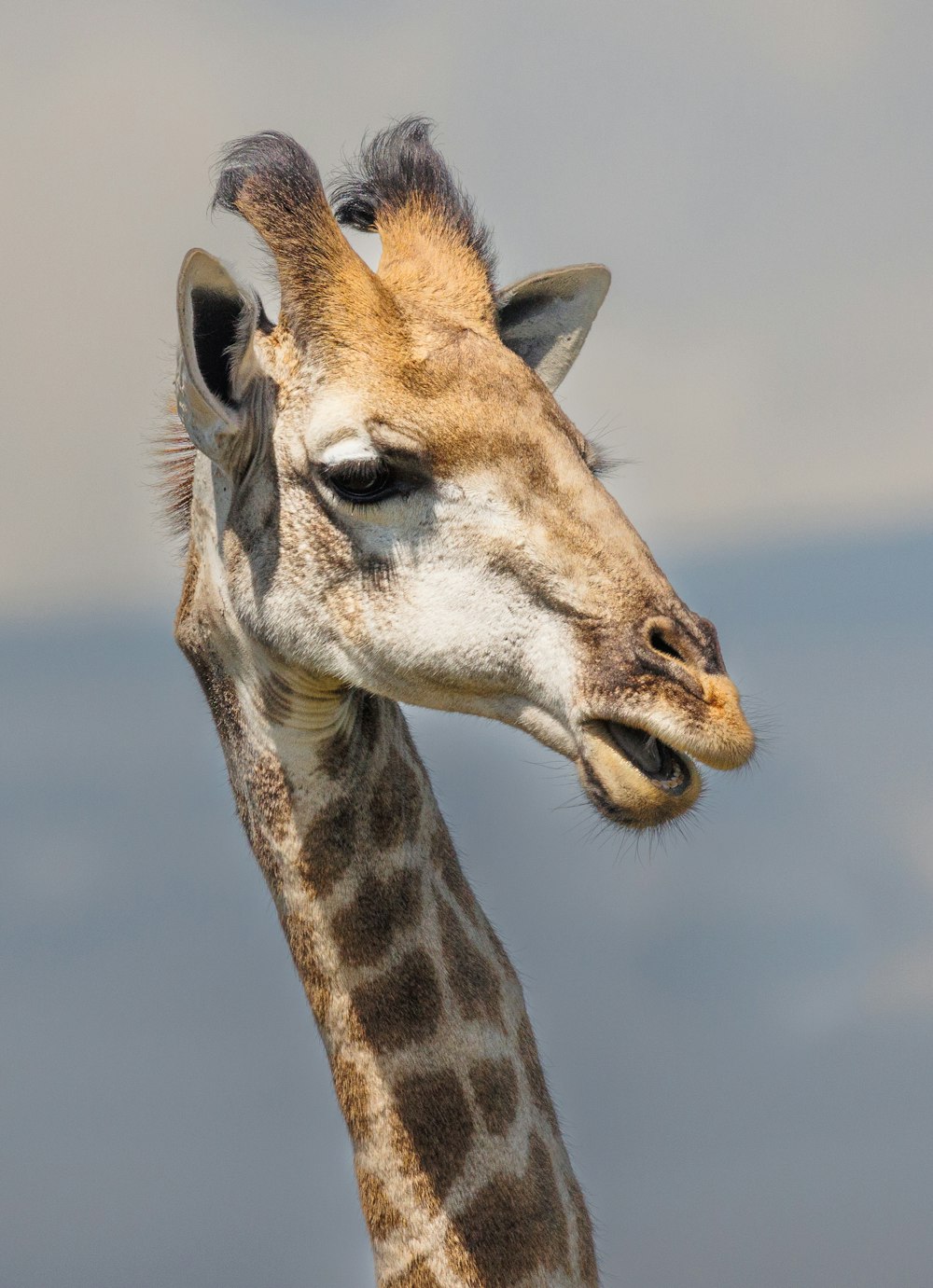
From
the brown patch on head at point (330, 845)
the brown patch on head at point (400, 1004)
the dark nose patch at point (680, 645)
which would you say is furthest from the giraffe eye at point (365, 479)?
the brown patch on head at point (400, 1004)

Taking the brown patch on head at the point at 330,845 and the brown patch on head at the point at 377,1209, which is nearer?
the brown patch on head at the point at 377,1209

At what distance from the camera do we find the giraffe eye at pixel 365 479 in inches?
255

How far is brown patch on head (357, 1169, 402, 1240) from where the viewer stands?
6.89 meters

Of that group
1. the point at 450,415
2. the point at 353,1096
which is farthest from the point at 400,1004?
the point at 450,415

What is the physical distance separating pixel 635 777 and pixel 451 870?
71.1 inches

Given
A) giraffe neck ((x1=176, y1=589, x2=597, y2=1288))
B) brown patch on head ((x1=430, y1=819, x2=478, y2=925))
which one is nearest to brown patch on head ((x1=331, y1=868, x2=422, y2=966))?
giraffe neck ((x1=176, y1=589, x2=597, y2=1288))

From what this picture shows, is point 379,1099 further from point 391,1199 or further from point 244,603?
point 244,603

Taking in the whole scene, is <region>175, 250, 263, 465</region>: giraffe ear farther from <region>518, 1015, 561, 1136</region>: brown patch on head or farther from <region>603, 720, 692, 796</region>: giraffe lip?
<region>518, 1015, 561, 1136</region>: brown patch on head

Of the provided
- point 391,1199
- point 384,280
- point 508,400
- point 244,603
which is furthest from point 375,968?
point 384,280

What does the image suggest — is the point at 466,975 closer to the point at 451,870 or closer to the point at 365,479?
the point at 451,870

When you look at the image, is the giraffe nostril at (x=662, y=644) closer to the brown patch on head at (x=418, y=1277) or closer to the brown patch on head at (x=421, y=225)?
the brown patch on head at (x=421, y=225)

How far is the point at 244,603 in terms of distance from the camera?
22.8 ft

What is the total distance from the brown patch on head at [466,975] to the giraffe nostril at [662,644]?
1.95 meters

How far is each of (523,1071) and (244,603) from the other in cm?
252
